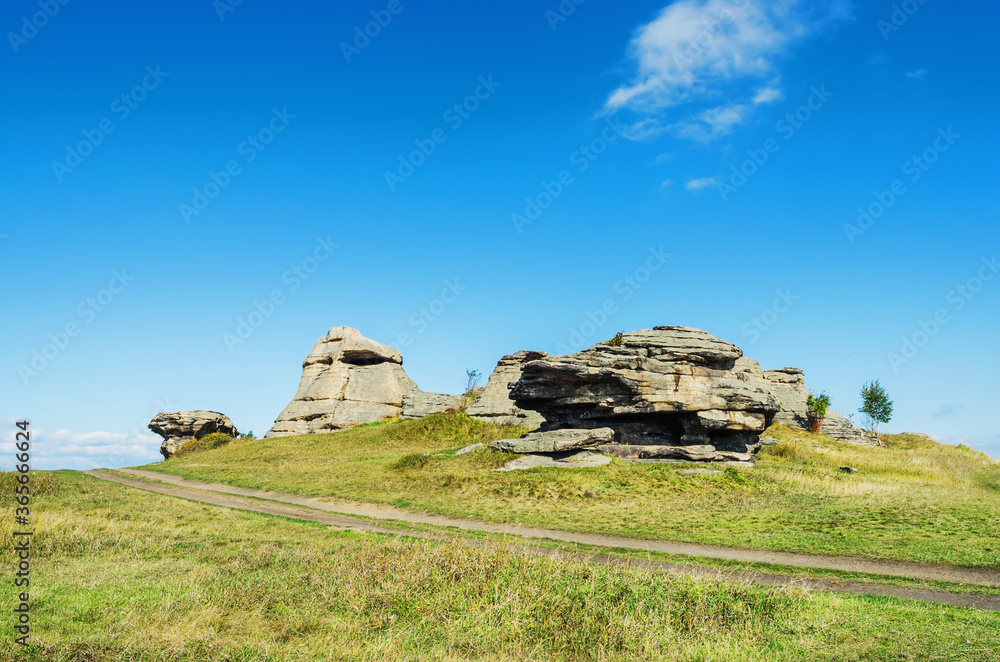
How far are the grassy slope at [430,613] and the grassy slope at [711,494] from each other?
7.40 meters

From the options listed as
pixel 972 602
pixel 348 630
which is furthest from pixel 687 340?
pixel 348 630

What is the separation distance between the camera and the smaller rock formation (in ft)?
201

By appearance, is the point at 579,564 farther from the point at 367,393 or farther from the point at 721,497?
the point at 367,393

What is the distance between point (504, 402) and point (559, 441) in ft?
67.1

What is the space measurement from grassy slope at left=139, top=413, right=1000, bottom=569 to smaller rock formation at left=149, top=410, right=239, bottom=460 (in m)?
20.6

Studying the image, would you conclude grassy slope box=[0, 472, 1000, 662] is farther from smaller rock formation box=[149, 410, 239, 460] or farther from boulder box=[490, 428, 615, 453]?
smaller rock formation box=[149, 410, 239, 460]

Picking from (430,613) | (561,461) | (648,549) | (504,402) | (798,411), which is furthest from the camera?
(798,411)

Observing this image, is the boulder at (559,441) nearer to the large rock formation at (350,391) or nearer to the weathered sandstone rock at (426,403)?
the weathered sandstone rock at (426,403)

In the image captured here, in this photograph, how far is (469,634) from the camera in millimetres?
9047

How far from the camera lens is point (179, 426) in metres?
61.5

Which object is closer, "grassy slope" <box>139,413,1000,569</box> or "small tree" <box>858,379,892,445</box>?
"grassy slope" <box>139,413,1000,569</box>

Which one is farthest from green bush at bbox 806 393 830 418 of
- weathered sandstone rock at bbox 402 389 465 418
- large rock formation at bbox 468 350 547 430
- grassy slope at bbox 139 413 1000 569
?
weathered sandstone rock at bbox 402 389 465 418

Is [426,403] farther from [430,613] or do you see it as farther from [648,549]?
[430,613]

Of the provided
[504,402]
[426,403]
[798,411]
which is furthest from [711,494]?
[798,411]
